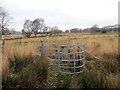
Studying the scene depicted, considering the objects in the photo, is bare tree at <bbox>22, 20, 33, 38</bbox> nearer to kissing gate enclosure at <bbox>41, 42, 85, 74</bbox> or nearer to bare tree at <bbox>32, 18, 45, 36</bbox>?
bare tree at <bbox>32, 18, 45, 36</bbox>

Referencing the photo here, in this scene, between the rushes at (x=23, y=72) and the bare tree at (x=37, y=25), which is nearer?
the rushes at (x=23, y=72)

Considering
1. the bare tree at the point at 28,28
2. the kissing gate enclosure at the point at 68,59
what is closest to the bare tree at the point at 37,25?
the bare tree at the point at 28,28

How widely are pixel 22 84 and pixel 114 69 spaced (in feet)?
13.3

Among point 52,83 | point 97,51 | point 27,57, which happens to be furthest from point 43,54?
point 97,51

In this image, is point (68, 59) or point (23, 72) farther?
point (68, 59)

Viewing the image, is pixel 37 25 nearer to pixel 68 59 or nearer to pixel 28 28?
pixel 28 28

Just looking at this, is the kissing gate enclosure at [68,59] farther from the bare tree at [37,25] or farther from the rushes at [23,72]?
the bare tree at [37,25]

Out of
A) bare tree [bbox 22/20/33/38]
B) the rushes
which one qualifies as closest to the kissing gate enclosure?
the rushes

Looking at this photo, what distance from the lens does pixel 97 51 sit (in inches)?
337

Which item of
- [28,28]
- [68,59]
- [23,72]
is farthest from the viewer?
[28,28]

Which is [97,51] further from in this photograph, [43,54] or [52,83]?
[52,83]

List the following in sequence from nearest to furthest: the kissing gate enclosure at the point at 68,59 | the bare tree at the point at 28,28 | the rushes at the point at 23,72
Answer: the rushes at the point at 23,72
the kissing gate enclosure at the point at 68,59
the bare tree at the point at 28,28

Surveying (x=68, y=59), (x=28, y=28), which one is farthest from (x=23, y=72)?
(x=28, y=28)

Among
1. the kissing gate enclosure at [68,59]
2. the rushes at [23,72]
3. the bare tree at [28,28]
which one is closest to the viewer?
the rushes at [23,72]
